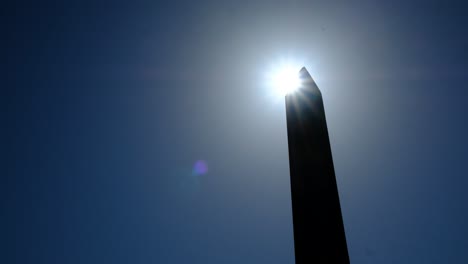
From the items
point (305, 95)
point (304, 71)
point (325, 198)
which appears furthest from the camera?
point (304, 71)

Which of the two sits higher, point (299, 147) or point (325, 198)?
point (299, 147)

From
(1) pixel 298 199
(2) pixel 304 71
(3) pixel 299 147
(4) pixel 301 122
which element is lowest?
(1) pixel 298 199

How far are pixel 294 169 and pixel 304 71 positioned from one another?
9.96ft

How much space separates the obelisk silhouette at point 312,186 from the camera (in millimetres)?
→ 4785

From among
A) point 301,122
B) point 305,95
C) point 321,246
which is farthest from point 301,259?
point 305,95

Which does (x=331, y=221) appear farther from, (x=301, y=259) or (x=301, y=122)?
(x=301, y=122)

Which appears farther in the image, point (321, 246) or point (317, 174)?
point (317, 174)

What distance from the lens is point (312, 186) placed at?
17.5 feet

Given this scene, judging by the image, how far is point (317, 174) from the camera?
5.48 metres

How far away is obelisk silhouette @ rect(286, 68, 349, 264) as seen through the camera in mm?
4785

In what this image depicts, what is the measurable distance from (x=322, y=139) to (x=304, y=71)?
2.29 metres

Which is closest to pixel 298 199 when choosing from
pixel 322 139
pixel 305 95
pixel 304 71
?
pixel 322 139

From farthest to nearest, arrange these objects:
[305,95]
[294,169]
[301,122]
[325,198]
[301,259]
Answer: [305,95], [301,122], [294,169], [325,198], [301,259]

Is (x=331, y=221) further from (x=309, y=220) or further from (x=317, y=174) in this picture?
(x=317, y=174)
